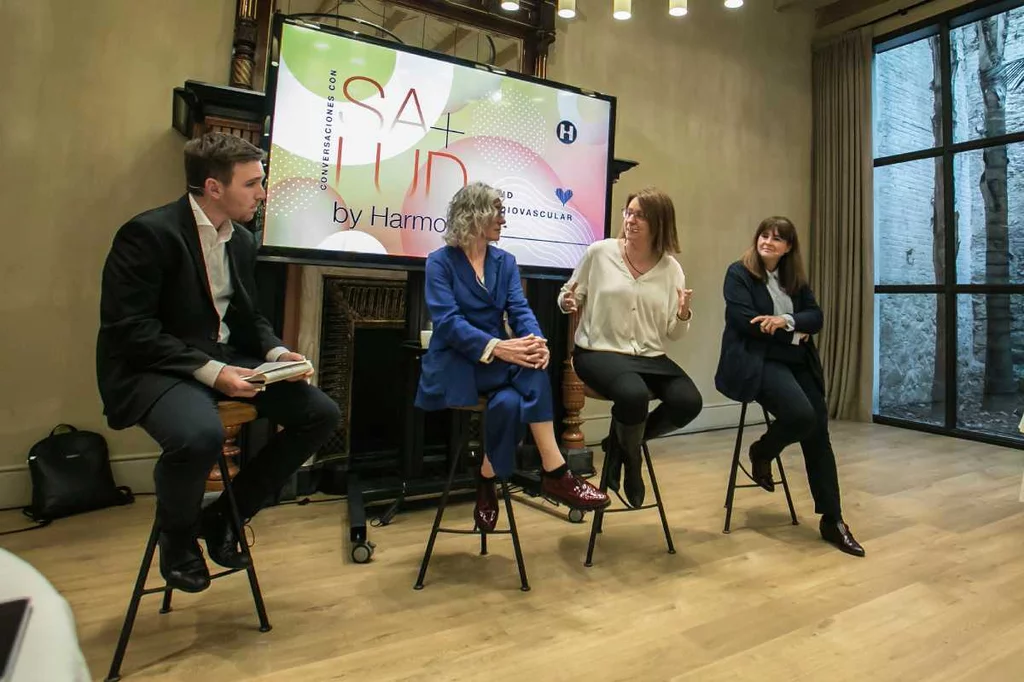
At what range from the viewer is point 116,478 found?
2469 mm

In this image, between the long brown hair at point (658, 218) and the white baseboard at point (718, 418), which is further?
the white baseboard at point (718, 418)

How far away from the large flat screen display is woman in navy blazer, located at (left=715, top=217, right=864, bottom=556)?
1.00 metres

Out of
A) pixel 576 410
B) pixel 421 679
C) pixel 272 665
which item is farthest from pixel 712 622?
pixel 576 410

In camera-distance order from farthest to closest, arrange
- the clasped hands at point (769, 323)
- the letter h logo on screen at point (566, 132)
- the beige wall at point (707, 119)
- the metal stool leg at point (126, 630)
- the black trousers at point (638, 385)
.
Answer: the beige wall at point (707, 119) → the letter h logo on screen at point (566, 132) → the clasped hands at point (769, 323) → the black trousers at point (638, 385) → the metal stool leg at point (126, 630)

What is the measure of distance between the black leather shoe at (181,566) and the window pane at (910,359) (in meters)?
4.86

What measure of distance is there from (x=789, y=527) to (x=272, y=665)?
194 centimetres

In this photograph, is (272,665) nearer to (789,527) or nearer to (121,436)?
(121,436)

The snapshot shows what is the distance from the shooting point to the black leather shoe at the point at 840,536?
2.06m

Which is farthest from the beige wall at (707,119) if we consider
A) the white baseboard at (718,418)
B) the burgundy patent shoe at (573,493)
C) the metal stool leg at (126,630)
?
the metal stool leg at (126,630)

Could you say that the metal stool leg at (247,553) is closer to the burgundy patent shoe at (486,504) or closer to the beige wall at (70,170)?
the burgundy patent shoe at (486,504)

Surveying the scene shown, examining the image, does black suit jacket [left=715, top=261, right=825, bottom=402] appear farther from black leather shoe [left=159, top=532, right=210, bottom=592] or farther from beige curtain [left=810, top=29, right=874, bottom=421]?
beige curtain [left=810, top=29, right=874, bottom=421]

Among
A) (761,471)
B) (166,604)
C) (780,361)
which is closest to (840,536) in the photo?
(761,471)

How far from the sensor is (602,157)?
3113 millimetres

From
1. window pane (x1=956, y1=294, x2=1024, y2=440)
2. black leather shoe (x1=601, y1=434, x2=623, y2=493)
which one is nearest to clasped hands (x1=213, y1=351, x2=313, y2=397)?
black leather shoe (x1=601, y1=434, x2=623, y2=493)
